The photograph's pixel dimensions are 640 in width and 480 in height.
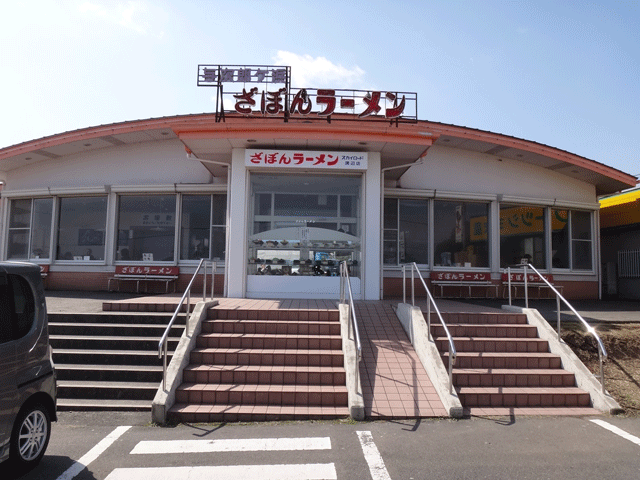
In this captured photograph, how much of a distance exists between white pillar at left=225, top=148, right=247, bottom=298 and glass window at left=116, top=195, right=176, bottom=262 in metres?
4.23

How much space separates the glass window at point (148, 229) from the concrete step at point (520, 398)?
997 centimetres

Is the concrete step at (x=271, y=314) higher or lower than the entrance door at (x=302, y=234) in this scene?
lower

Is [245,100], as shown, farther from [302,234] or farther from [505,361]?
[505,361]

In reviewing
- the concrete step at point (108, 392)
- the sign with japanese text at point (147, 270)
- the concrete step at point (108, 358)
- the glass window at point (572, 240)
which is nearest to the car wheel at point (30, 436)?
the concrete step at point (108, 392)

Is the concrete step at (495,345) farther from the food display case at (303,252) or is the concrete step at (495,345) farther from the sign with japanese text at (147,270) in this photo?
the sign with japanese text at (147,270)

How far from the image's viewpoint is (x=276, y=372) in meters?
6.43

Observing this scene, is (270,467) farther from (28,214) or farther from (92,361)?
(28,214)

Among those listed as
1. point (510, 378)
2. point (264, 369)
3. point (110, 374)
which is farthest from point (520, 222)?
point (110, 374)

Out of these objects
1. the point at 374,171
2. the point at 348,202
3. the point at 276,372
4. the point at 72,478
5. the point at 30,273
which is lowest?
the point at 72,478

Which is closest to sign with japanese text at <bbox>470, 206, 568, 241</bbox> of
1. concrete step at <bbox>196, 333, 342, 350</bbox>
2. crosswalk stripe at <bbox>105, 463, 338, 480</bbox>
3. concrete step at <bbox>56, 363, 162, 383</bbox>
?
concrete step at <bbox>196, 333, 342, 350</bbox>

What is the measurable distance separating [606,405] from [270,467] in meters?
4.44

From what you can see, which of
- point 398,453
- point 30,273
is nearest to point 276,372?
point 398,453

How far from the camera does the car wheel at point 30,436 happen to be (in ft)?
13.3

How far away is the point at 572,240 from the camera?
14.9m
